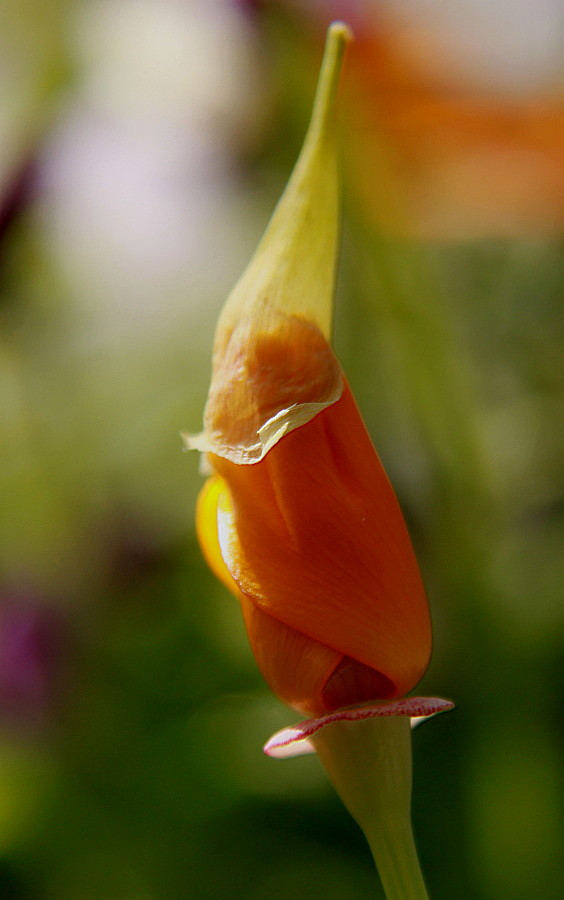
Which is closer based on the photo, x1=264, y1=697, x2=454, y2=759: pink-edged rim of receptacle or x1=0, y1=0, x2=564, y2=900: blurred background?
x1=264, y1=697, x2=454, y2=759: pink-edged rim of receptacle

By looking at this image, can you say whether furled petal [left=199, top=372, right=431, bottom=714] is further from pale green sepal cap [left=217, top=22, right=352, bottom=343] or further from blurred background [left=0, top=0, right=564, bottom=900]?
blurred background [left=0, top=0, right=564, bottom=900]

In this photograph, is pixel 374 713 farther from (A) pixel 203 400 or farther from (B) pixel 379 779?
(A) pixel 203 400

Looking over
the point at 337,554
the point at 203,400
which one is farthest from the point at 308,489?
the point at 203,400

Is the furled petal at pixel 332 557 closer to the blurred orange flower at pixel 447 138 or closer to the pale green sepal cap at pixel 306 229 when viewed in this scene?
the pale green sepal cap at pixel 306 229

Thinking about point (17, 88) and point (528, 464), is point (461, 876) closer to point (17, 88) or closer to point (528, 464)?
point (528, 464)

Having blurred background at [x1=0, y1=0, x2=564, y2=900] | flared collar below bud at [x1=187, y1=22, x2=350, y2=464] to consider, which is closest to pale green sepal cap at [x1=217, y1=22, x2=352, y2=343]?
flared collar below bud at [x1=187, y1=22, x2=350, y2=464]

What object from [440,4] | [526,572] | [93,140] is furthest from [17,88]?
[526,572]
